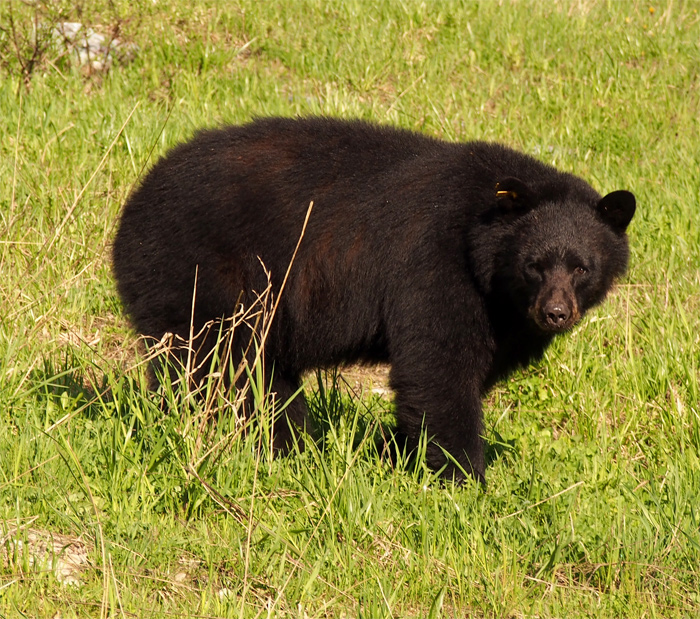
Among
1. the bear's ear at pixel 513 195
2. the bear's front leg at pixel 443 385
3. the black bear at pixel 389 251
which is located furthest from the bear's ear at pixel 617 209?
the bear's front leg at pixel 443 385

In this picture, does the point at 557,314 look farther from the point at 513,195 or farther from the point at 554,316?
the point at 513,195

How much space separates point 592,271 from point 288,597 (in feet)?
7.78

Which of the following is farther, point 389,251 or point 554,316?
point 389,251

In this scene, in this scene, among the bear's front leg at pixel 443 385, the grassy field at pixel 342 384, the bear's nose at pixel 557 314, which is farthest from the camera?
the bear's front leg at pixel 443 385

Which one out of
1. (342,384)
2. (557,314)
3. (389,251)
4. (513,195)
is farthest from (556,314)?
(342,384)

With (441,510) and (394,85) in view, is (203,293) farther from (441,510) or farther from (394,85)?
(394,85)

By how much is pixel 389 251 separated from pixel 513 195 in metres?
0.69

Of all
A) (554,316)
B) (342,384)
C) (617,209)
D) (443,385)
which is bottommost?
(342,384)

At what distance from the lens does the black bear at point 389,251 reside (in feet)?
16.0

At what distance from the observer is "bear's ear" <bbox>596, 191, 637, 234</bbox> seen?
490 cm

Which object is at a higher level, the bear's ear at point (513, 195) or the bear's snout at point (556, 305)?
the bear's ear at point (513, 195)

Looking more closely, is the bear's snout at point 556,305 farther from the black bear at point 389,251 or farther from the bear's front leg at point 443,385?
the bear's front leg at point 443,385

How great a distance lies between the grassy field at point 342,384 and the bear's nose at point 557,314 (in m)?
0.72

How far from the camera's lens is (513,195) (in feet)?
15.9
